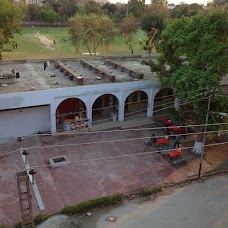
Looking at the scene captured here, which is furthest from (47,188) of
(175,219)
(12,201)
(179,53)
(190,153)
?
(179,53)

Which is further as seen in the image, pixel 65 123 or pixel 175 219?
pixel 65 123

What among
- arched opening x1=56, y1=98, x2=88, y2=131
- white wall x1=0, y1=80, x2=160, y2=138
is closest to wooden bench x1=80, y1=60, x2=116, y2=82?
white wall x1=0, y1=80, x2=160, y2=138

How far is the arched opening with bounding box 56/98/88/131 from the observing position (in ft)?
75.7

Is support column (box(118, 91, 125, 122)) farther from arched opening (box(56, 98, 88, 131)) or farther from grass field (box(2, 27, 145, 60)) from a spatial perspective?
grass field (box(2, 27, 145, 60))

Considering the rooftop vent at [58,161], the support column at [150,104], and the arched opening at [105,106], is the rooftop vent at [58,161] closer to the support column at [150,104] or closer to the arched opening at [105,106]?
the arched opening at [105,106]

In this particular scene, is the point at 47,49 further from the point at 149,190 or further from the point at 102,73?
the point at 149,190

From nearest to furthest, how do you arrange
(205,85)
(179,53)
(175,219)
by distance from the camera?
(175,219) < (205,85) < (179,53)

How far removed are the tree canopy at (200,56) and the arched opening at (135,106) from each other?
23.2 ft

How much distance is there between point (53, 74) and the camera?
86.1 ft

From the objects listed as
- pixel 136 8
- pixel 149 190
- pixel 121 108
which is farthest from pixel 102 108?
pixel 136 8

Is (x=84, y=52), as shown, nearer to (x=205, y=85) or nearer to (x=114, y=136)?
(x=114, y=136)

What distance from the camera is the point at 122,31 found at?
51.7 meters

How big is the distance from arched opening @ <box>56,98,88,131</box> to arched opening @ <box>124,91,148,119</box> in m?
4.22

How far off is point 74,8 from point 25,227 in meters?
83.0
